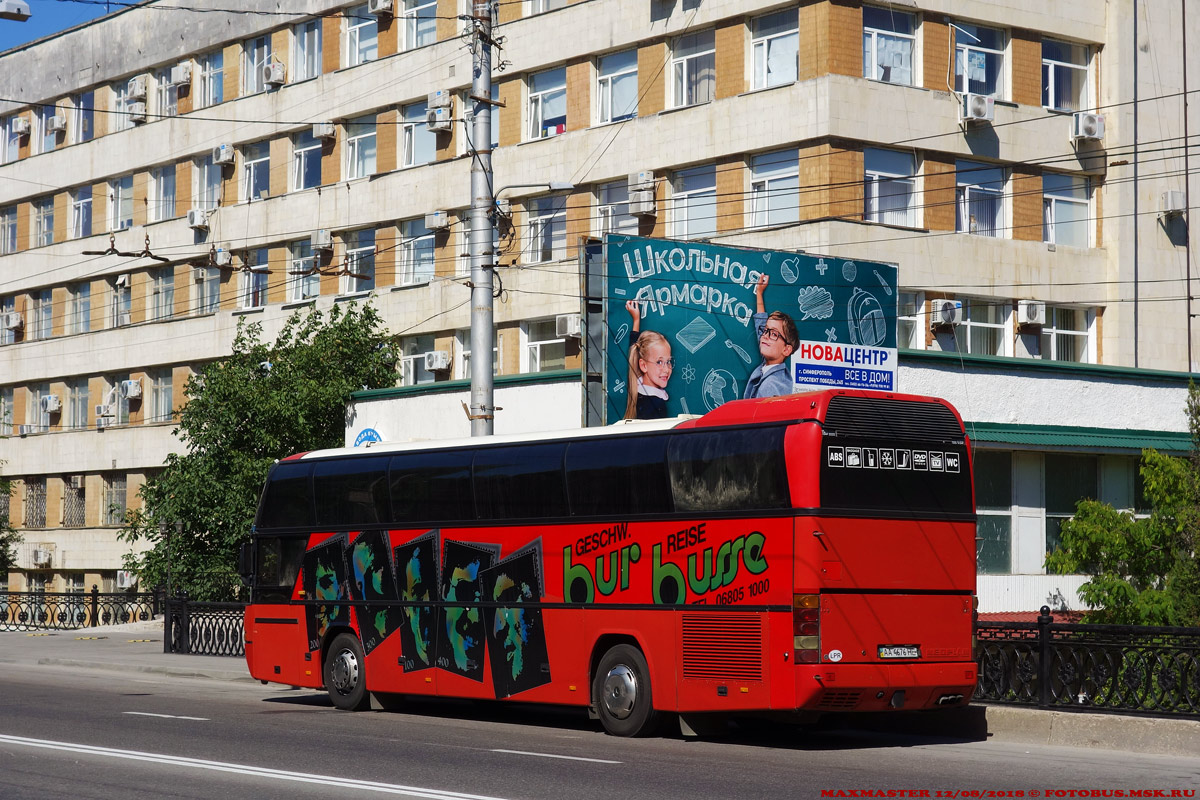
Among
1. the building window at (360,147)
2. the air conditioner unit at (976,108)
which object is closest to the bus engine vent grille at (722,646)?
the air conditioner unit at (976,108)

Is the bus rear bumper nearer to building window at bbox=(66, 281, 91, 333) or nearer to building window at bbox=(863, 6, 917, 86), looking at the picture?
building window at bbox=(863, 6, 917, 86)

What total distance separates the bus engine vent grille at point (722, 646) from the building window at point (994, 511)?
43.5 feet

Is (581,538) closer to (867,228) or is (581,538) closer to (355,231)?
(867,228)

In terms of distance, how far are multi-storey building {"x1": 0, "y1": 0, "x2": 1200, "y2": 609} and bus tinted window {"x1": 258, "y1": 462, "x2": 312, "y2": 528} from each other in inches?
307

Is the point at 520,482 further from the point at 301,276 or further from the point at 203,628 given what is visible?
the point at 301,276

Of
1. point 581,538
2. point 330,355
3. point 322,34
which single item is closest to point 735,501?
point 581,538

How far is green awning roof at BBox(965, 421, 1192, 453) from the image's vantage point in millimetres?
27188

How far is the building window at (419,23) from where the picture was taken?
4112 centimetres

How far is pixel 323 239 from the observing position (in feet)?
142

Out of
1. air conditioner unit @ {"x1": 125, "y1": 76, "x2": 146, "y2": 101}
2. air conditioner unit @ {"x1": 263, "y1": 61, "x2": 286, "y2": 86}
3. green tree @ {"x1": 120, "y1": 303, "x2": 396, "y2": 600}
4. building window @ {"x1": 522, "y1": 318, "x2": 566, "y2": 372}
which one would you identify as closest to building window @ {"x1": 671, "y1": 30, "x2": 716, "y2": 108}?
building window @ {"x1": 522, "y1": 318, "x2": 566, "y2": 372}

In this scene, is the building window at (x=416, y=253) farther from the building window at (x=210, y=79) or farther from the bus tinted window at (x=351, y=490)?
the bus tinted window at (x=351, y=490)

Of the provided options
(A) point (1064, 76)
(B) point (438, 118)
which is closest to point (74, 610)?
(B) point (438, 118)

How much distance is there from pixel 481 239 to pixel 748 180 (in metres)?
11.7

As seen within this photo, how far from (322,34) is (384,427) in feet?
50.8
